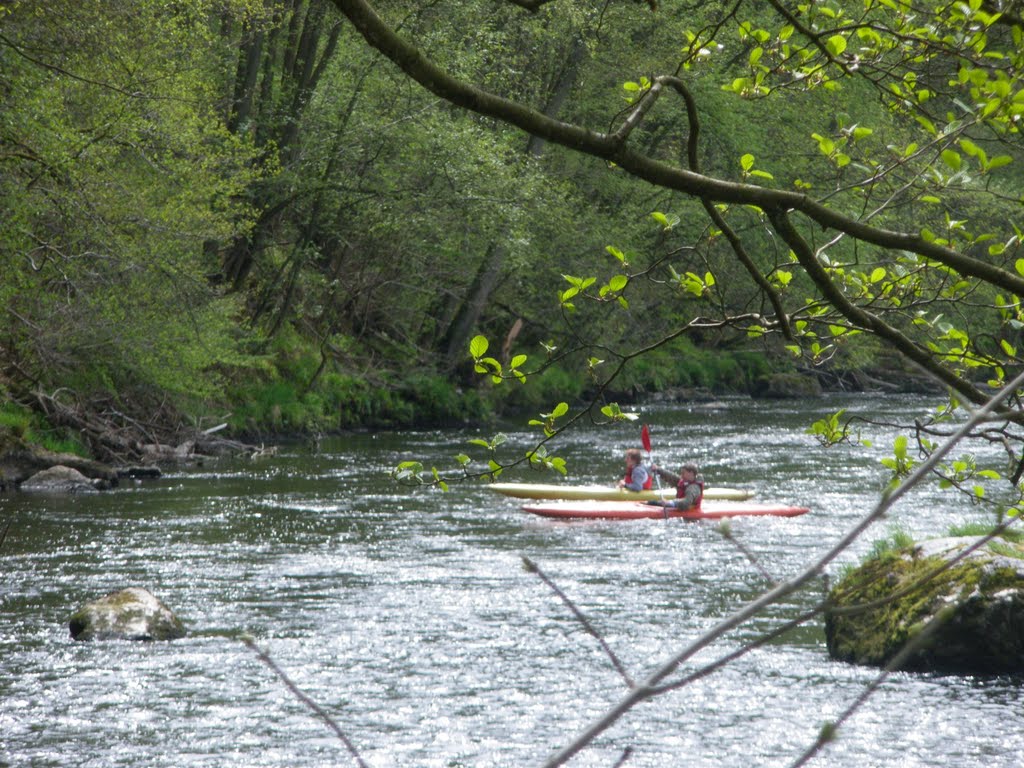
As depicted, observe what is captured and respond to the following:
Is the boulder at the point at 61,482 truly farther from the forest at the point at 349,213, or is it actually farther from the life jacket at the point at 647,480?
the life jacket at the point at 647,480

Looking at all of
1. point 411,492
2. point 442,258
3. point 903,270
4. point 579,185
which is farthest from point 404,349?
point 903,270

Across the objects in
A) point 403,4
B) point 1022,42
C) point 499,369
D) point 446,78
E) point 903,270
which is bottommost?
point 499,369

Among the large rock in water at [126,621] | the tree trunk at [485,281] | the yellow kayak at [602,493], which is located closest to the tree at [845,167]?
the large rock in water at [126,621]

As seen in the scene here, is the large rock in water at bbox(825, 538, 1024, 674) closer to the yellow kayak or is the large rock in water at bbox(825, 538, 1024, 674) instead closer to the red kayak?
the red kayak

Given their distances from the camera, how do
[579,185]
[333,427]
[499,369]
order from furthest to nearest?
[579,185], [333,427], [499,369]

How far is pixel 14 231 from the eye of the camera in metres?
12.8

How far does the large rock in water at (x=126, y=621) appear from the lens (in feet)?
30.0

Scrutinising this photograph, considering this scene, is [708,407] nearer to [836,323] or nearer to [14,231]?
[14,231]

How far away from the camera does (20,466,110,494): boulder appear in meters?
15.3

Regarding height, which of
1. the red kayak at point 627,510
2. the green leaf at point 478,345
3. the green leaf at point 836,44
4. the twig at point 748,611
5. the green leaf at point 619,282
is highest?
the green leaf at point 836,44

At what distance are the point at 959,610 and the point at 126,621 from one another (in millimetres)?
5836

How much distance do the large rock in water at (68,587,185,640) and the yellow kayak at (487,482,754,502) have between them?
6.45 m

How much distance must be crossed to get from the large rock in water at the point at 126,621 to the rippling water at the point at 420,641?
0.14 meters

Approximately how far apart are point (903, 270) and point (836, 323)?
0.67 meters
